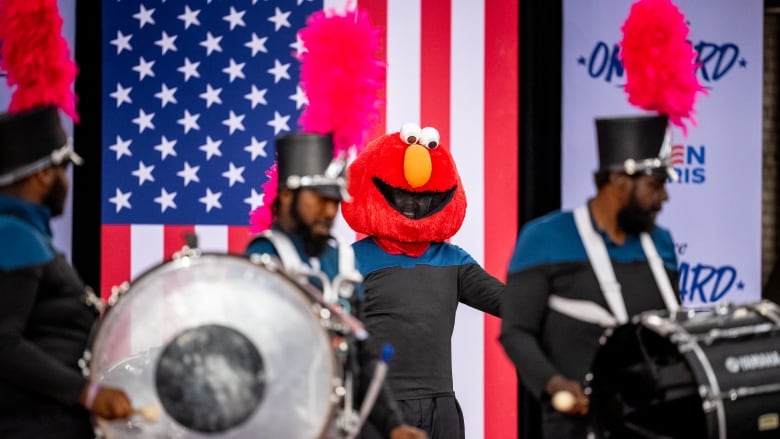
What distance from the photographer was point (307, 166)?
120 inches

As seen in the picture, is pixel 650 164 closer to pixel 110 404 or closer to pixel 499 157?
pixel 110 404

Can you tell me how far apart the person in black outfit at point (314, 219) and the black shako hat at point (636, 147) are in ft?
2.52

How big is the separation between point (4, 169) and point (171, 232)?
1976mm

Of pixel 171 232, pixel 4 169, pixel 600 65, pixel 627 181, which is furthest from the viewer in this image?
pixel 600 65

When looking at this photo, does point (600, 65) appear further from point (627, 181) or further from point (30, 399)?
point (30, 399)

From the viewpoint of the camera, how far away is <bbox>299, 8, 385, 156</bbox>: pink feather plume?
10.6 feet

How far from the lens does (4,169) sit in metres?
2.89

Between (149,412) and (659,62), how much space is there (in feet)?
5.69

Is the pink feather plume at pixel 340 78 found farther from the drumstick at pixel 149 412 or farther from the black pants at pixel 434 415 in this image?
the black pants at pixel 434 415

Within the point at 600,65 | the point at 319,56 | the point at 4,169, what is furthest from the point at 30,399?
the point at 600,65

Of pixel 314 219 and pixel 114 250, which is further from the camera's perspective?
pixel 114 250

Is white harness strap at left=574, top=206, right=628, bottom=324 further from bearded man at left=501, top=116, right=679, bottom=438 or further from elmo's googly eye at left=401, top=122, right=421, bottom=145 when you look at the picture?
elmo's googly eye at left=401, top=122, right=421, bottom=145

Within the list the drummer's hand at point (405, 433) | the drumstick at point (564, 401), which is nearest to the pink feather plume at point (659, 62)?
the drumstick at point (564, 401)

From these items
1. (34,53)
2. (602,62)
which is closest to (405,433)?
(34,53)
